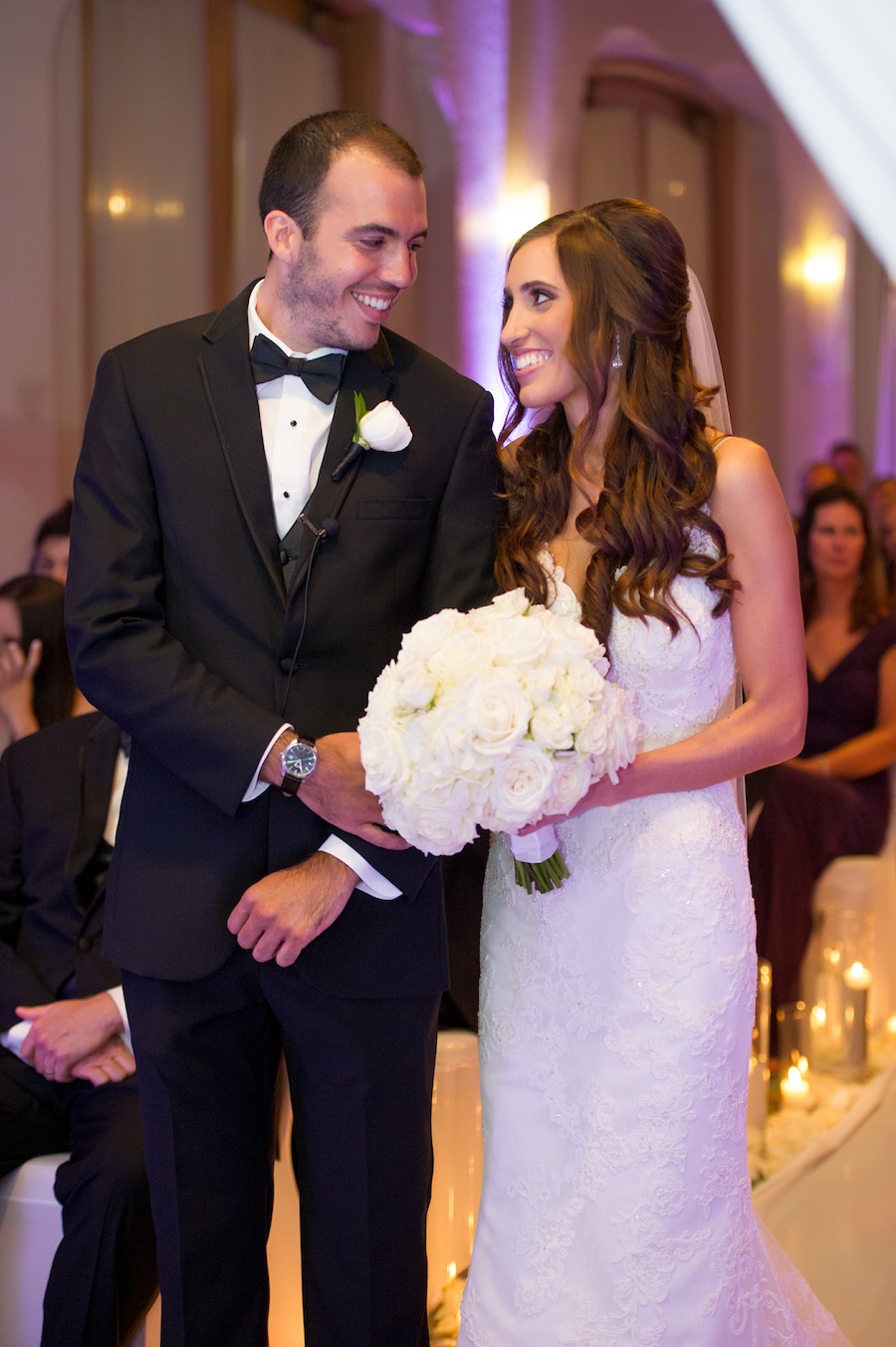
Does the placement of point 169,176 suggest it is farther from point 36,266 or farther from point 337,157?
point 337,157

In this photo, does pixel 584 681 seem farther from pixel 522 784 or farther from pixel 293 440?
pixel 293 440

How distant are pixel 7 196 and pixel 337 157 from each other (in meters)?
2.94

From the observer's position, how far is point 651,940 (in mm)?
2307

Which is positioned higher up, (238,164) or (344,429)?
(238,164)

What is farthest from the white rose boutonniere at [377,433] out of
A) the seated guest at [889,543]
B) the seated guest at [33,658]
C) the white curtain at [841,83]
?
the white curtain at [841,83]

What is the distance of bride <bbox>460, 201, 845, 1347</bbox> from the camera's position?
7.32 feet

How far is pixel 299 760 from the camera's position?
6.81ft

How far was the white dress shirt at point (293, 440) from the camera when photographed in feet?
7.26

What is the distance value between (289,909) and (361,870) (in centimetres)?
14

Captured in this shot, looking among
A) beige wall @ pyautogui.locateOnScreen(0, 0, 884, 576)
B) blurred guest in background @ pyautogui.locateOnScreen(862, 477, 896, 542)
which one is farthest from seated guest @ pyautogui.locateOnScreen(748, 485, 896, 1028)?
beige wall @ pyautogui.locateOnScreen(0, 0, 884, 576)

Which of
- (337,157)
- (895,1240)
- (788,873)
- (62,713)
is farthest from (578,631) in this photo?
(788,873)

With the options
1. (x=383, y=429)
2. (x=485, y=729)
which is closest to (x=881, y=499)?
(x=383, y=429)

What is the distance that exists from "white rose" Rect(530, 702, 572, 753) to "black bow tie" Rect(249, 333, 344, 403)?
0.68 meters

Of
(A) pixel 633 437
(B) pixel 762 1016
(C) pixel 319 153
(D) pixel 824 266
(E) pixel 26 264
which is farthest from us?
(D) pixel 824 266
